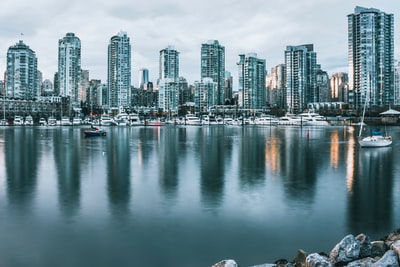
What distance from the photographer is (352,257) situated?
1058 centimetres

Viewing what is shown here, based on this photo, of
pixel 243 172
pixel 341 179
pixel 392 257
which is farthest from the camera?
pixel 243 172

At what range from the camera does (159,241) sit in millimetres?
13102

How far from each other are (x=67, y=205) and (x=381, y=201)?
15.7 metres

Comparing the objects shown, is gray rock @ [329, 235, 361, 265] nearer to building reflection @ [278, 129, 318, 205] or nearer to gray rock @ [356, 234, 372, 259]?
gray rock @ [356, 234, 372, 259]

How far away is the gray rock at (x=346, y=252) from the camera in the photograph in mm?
10555

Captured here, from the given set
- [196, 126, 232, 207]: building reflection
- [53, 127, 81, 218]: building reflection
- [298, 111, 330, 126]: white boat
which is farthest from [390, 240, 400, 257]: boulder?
[298, 111, 330, 126]: white boat

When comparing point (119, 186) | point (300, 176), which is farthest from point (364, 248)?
point (300, 176)

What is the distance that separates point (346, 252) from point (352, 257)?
0.20 meters

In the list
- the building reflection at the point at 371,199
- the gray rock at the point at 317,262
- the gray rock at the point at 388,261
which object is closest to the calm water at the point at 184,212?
the building reflection at the point at 371,199

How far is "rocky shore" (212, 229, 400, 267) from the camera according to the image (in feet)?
32.2

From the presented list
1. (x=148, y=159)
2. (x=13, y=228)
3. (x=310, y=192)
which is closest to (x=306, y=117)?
(x=148, y=159)

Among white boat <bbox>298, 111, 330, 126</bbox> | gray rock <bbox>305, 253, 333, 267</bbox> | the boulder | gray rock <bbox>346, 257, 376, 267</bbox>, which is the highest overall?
white boat <bbox>298, 111, 330, 126</bbox>

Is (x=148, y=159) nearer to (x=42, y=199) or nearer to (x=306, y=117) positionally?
(x=42, y=199)

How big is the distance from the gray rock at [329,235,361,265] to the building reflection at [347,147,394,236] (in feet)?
11.7
